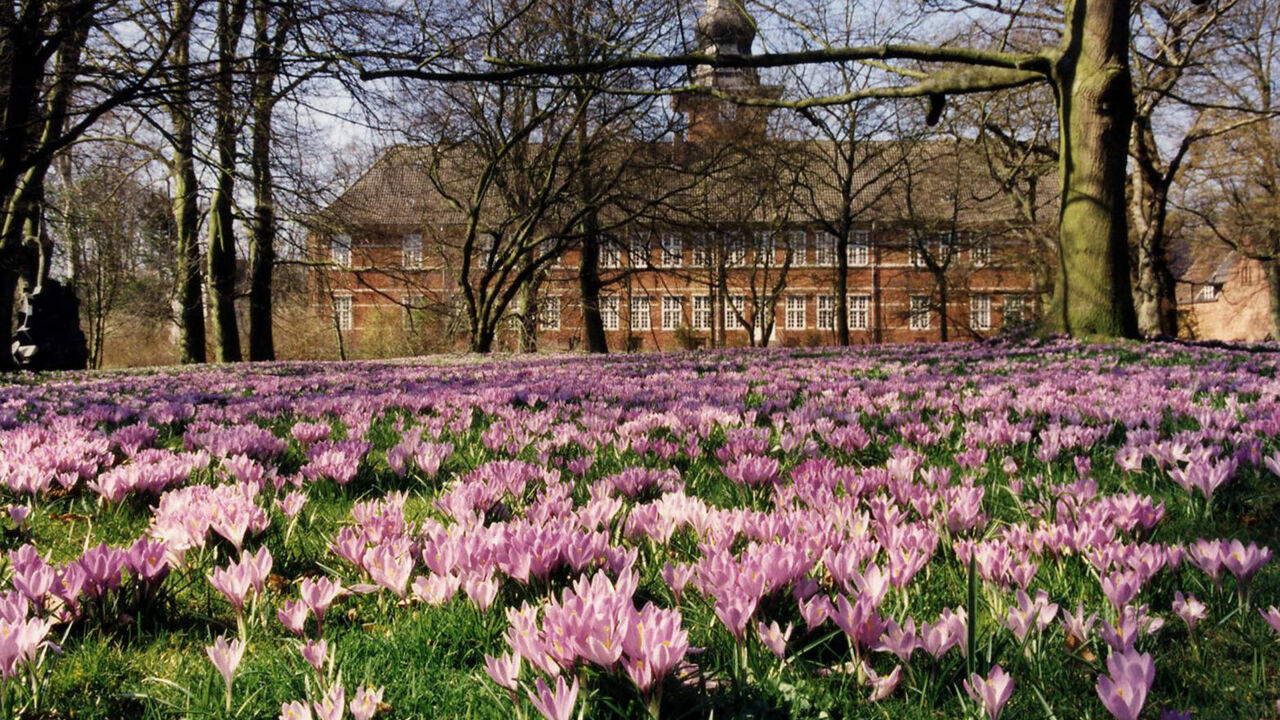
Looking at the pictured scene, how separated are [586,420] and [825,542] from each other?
8.31 ft

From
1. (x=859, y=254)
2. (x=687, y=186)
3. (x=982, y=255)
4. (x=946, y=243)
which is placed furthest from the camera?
(x=859, y=254)

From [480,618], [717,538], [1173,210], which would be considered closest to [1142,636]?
[717,538]

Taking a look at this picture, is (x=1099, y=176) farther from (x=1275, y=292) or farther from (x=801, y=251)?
(x=801, y=251)

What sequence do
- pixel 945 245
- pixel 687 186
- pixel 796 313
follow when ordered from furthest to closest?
1. pixel 796 313
2. pixel 945 245
3. pixel 687 186

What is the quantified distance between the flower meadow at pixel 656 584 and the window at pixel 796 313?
2106 inches

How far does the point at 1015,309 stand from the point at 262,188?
142ft

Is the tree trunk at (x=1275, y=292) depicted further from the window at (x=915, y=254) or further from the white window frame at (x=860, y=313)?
the white window frame at (x=860, y=313)

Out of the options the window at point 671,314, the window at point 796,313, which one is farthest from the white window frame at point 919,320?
the window at point 671,314

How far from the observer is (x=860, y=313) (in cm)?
5659

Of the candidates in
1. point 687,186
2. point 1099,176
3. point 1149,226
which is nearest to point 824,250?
point 1149,226

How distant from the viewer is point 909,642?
1.26 meters

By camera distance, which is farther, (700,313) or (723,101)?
(700,313)

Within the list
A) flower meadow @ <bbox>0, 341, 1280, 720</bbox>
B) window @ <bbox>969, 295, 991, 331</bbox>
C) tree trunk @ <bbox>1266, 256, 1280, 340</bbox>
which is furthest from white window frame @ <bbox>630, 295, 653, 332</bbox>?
flower meadow @ <bbox>0, 341, 1280, 720</bbox>

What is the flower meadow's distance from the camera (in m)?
1.26
